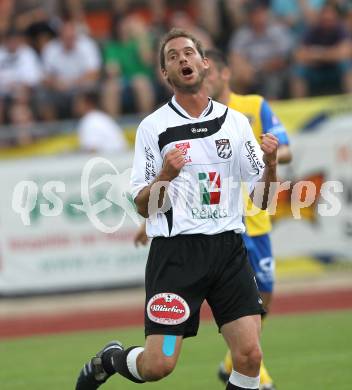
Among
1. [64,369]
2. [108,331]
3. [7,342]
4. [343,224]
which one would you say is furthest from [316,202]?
[64,369]

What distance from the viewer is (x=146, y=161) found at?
20.3ft

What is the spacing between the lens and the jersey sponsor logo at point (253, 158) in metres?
6.36

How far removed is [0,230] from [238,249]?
27.7 feet

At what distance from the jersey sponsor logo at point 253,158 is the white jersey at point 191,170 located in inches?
3.2

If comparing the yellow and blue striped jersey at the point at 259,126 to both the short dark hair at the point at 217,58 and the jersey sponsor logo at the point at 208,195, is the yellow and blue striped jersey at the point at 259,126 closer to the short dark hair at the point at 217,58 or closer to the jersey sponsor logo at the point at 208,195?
the short dark hair at the point at 217,58

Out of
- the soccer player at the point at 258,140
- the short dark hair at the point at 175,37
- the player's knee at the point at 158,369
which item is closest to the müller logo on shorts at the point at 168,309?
the player's knee at the point at 158,369

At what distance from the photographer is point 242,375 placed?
627 centimetres

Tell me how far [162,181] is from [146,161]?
0.86 ft

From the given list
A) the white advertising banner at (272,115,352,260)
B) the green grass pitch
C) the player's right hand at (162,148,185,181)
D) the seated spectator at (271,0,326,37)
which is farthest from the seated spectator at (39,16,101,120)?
the player's right hand at (162,148,185,181)

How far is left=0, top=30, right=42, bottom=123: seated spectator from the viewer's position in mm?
15469

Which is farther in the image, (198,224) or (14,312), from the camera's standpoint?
(14,312)

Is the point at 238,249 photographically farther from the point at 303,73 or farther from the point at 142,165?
the point at 303,73

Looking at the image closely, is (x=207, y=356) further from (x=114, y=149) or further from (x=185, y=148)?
(x=114, y=149)

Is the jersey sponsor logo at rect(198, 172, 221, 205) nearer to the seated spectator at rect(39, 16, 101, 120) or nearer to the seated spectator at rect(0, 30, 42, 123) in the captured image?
the seated spectator at rect(0, 30, 42, 123)
